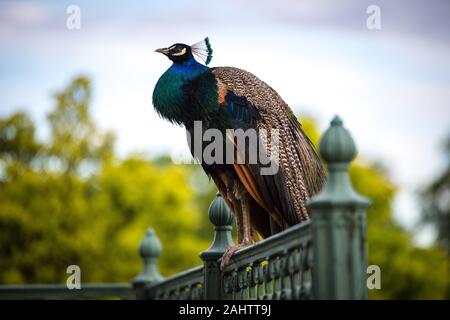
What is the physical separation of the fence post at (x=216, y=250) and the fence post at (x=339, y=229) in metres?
2.12

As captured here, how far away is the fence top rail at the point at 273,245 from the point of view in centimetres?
440

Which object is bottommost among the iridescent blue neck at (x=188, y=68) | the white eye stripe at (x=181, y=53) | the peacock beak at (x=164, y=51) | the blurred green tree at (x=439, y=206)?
the iridescent blue neck at (x=188, y=68)

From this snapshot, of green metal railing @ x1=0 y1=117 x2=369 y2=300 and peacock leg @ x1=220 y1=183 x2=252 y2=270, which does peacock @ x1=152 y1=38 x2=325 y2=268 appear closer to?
peacock leg @ x1=220 y1=183 x2=252 y2=270

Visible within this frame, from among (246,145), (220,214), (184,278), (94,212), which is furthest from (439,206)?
(246,145)

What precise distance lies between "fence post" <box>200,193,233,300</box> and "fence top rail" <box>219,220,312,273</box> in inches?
6.8

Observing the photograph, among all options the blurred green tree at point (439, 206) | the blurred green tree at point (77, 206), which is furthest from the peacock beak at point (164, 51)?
the blurred green tree at point (439, 206)

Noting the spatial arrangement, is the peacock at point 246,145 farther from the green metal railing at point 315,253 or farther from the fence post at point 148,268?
the fence post at point 148,268

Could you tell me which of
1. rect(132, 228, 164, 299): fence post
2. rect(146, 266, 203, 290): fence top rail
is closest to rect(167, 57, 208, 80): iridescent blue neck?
rect(146, 266, 203, 290): fence top rail

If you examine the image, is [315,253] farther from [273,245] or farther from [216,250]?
[216,250]

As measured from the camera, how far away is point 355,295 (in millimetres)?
3863

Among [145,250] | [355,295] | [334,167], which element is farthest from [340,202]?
[145,250]

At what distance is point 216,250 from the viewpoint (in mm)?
6297
